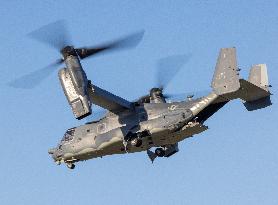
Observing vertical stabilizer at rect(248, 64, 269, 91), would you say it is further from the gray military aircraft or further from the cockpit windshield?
the cockpit windshield

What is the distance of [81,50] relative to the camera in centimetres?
4984

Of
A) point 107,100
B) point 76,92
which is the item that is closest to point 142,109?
point 107,100

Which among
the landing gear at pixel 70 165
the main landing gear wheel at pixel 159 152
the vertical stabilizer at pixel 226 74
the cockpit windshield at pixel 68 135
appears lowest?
the main landing gear wheel at pixel 159 152

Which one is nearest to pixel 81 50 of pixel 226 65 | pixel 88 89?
pixel 88 89

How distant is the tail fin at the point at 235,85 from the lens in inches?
1823

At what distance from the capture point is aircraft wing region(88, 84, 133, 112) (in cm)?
4950

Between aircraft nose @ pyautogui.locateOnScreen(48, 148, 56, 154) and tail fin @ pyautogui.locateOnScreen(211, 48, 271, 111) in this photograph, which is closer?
tail fin @ pyautogui.locateOnScreen(211, 48, 271, 111)

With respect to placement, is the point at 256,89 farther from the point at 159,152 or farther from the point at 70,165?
the point at 70,165

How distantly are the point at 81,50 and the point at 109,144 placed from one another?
23.9 feet

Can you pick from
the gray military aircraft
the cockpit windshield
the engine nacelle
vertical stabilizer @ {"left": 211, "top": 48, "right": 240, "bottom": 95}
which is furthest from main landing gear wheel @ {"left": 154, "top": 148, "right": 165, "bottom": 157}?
the engine nacelle


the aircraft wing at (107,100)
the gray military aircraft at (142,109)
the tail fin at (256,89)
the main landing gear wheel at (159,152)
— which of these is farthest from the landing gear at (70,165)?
the tail fin at (256,89)

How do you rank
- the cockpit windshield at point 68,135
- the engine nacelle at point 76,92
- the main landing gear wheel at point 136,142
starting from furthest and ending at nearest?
the cockpit windshield at point 68,135
the main landing gear wheel at point 136,142
the engine nacelle at point 76,92

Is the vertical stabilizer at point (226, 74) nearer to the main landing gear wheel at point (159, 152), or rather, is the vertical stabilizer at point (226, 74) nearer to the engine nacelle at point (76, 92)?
the engine nacelle at point (76, 92)

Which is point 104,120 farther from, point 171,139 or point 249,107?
point 249,107
